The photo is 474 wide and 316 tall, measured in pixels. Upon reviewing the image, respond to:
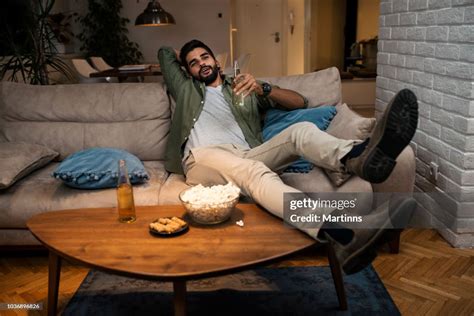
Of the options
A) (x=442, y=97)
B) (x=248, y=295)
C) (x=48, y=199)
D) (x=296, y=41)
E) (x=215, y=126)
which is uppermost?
(x=296, y=41)

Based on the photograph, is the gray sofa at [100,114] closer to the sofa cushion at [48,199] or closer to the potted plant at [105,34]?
the sofa cushion at [48,199]

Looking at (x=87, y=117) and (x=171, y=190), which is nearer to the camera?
(x=171, y=190)

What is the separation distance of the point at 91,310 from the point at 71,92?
1.33 m

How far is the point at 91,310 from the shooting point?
1.78 metres

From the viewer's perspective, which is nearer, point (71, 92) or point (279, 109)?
point (279, 109)

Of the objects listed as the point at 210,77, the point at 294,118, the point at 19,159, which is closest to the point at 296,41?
the point at 210,77

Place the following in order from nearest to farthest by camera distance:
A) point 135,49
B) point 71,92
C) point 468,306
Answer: point 468,306 < point 71,92 < point 135,49

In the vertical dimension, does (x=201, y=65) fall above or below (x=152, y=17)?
below

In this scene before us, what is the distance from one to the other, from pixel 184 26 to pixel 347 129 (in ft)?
17.0

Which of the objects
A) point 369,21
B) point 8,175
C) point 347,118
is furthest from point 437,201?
point 369,21

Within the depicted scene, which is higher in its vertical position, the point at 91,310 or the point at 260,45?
the point at 260,45

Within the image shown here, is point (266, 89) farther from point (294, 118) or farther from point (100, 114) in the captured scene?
point (100, 114)

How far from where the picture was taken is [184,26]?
679 cm

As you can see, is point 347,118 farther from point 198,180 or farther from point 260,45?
point 260,45
